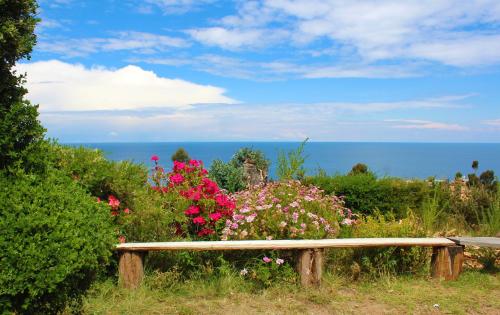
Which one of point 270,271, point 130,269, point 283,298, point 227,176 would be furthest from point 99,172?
point 227,176

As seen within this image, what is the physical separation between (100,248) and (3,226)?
0.86 meters

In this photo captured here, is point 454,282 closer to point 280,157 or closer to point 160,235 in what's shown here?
point 160,235

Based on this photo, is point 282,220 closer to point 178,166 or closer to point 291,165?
point 178,166

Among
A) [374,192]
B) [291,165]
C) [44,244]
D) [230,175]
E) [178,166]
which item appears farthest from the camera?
[230,175]

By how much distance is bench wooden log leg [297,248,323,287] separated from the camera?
5051 millimetres

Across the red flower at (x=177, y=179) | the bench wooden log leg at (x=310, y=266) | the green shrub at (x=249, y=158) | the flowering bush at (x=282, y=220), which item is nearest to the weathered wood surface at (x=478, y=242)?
the flowering bush at (x=282, y=220)

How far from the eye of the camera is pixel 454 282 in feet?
18.4

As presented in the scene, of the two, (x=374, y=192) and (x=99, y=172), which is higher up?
(x=99, y=172)

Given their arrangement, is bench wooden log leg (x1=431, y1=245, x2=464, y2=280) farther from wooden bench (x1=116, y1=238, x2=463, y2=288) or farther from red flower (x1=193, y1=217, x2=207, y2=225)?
red flower (x1=193, y1=217, x2=207, y2=225)

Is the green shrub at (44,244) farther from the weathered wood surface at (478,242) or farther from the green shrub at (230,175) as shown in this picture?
the green shrub at (230,175)

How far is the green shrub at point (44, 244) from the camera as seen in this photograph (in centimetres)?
345

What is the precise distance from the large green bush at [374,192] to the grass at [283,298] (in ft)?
11.0

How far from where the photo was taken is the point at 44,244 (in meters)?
3.58

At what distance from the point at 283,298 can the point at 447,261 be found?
2330 millimetres
